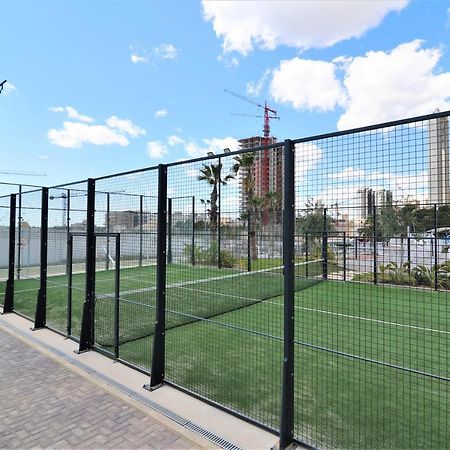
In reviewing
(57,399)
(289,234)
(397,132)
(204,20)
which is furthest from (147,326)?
(204,20)

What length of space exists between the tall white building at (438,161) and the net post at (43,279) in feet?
18.7

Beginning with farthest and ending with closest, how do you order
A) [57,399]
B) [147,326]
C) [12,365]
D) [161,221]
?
1. [147,326]
2. [12,365]
3. [161,221]
4. [57,399]

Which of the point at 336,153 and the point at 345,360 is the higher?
the point at 336,153

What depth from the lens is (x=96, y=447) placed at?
262cm

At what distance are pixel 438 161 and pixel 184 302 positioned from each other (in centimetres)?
619

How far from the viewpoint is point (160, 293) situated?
150 inches

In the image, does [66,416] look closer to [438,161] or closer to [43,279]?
[43,279]

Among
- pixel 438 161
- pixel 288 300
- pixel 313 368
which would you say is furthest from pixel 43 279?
pixel 438 161

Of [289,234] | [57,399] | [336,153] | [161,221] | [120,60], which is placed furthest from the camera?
[120,60]

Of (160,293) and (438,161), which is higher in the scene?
(438,161)

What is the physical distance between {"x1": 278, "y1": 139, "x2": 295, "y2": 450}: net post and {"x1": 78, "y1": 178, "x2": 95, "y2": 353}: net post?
3097 mm

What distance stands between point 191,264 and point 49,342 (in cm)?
241

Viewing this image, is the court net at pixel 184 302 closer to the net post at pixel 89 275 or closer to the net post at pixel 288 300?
the net post at pixel 89 275

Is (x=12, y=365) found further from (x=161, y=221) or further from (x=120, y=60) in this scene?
(x=120, y=60)
